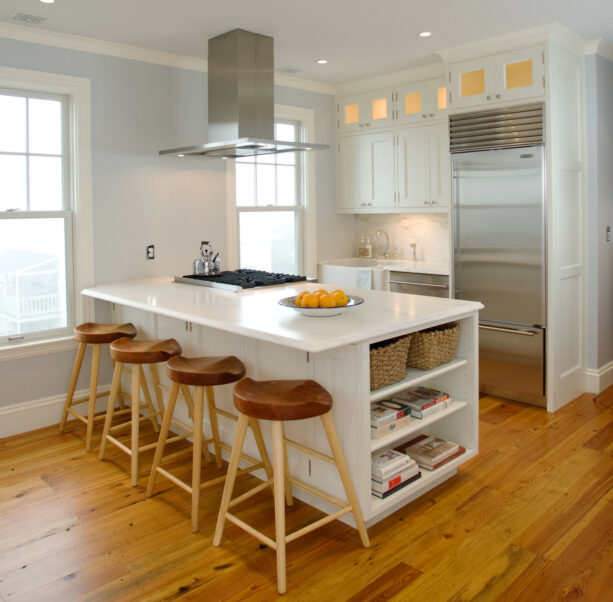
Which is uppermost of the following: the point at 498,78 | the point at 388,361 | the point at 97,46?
the point at 97,46

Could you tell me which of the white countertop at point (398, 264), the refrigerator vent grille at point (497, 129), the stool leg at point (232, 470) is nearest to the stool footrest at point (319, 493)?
the stool leg at point (232, 470)

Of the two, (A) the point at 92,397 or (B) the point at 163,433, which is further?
(A) the point at 92,397

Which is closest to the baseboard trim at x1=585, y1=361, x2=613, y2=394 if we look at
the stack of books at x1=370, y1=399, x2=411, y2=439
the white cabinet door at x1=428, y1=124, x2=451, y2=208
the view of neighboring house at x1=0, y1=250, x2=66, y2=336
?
the white cabinet door at x1=428, y1=124, x2=451, y2=208

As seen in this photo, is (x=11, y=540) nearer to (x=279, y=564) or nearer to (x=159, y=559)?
(x=159, y=559)

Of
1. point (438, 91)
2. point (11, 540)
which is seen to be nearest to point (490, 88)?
point (438, 91)

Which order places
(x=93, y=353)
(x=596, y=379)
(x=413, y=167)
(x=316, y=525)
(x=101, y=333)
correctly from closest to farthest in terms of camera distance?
(x=316, y=525) < (x=101, y=333) < (x=93, y=353) < (x=596, y=379) < (x=413, y=167)

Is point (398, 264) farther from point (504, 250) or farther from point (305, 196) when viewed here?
point (504, 250)

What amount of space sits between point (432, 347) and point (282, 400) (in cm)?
88

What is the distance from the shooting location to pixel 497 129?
412 cm

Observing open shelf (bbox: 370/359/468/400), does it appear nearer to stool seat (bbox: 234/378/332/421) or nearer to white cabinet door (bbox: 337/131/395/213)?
stool seat (bbox: 234/378/332/421)

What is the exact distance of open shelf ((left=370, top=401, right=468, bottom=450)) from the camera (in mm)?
2584

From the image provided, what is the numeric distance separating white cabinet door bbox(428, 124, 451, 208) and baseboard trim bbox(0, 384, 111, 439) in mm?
2893

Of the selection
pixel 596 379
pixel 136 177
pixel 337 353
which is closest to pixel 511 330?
pixel 596 379

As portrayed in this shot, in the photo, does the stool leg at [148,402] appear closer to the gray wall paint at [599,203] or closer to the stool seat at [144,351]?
the stool seat at [144,351]
